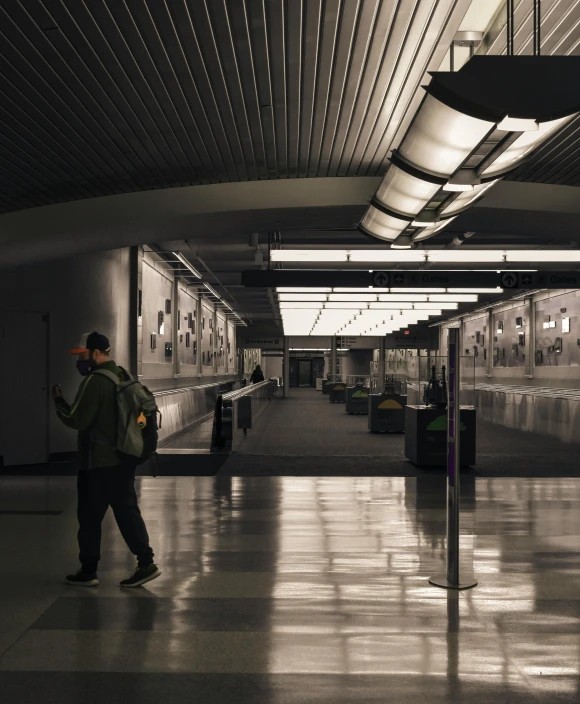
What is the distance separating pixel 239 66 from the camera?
5.41 meters

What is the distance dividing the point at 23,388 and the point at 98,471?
6.67 meters

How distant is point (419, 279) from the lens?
12570mm

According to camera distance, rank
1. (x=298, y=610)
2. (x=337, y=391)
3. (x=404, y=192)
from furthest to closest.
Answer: (x=337, y=391), (x=404, y=192), (x=298, y=610)

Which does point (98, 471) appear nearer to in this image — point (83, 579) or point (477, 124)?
point (83, 579)

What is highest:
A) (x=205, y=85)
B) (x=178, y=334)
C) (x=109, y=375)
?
(x=205, y=85)

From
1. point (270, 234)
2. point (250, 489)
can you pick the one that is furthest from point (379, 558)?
point (270, 234)

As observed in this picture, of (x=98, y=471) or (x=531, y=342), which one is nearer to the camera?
(x=98, y=471)

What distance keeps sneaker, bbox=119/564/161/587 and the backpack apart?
66 centimetres

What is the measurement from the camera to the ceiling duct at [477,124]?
4422 millimetres

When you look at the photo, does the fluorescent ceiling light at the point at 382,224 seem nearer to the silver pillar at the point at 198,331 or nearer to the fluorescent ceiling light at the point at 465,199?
the fluorescent ceiling light at the point at 465,199

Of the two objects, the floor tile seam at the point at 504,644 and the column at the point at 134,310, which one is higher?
the column at the point at 134,310

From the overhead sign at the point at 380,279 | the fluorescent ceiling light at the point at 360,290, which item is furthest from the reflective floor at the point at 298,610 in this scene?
the fluorescent ceiling light at the point at 360,290

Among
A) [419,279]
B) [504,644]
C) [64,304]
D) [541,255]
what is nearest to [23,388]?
[64,304]

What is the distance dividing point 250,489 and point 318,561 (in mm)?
3196
